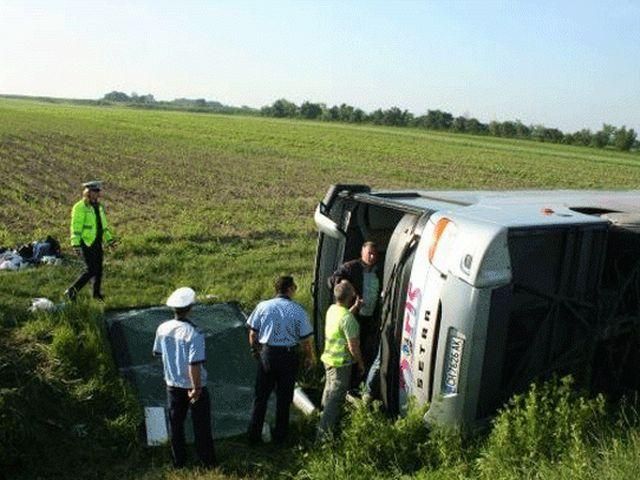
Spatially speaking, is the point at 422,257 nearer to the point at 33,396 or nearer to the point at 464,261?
the point at 464,261

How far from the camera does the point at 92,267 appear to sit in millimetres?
8844

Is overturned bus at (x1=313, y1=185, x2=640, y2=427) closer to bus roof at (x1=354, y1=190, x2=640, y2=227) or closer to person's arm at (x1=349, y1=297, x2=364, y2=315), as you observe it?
bus roof at (x1=354, y1=190, x2=640, y2=227)

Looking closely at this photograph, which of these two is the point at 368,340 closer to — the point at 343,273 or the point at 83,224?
the point at 343,273

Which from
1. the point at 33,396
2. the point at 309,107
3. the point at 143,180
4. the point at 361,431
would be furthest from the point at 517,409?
the point at 309,107

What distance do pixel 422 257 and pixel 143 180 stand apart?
63.4 ft

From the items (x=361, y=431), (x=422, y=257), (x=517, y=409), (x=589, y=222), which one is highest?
(x=589, y=222)

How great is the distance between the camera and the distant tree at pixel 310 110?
383 ft

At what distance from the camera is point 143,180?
75.4ft

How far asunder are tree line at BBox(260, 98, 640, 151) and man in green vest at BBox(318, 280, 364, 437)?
8349 cm

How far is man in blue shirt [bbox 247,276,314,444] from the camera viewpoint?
555 cm

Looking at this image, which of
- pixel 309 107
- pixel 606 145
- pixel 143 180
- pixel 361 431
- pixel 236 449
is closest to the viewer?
pixel 361 431

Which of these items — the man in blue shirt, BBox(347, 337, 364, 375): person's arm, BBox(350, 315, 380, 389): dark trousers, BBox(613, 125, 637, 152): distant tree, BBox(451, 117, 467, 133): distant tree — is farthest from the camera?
BBox(451, 117, 467, 133): distant tree

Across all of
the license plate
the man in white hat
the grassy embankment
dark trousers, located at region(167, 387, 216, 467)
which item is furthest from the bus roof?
dark trousers, located at region(167, 387, 216, 467)

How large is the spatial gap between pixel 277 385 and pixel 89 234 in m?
4.24
